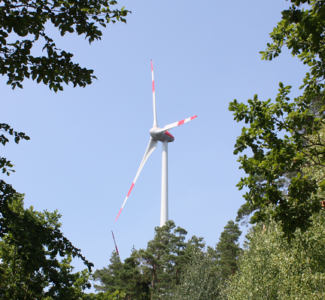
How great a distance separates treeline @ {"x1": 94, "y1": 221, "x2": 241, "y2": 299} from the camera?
3709 cm

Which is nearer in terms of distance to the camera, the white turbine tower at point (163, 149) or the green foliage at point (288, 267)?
the green foliage at point (288, 267)

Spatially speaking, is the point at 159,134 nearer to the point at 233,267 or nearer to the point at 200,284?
the point at 233,267

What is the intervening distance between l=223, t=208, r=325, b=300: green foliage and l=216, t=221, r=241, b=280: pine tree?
71.0ft

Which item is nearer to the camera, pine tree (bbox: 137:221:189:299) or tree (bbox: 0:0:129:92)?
tree (bbox: 0:0:129:92)

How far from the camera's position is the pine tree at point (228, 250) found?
48.8 metres

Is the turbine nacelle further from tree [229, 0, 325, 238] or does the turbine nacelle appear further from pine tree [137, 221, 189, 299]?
tree [229, 0, 325, 238]

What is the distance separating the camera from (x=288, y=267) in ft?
70.4

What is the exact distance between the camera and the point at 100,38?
843cm

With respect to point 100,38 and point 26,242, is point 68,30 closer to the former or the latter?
point 100,38

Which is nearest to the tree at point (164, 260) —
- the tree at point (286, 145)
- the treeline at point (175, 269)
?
the treeline at point (175, 269)

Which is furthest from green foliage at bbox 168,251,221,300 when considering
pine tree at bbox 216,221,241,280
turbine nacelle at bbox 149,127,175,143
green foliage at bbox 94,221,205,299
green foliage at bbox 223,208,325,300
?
turbine nacelle at bbox 149,127,175,143

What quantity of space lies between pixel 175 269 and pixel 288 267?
92.0 ft

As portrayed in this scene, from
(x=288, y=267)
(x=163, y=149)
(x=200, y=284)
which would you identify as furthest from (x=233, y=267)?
(x=288, y=267)

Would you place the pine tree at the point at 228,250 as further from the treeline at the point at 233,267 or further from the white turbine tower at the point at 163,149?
the white turbine tower at the point at 163,149
